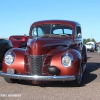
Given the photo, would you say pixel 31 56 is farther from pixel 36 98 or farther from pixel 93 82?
pixel 93 82

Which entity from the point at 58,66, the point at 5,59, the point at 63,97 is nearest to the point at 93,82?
the point at 58,66

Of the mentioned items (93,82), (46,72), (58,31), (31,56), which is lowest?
(93,82)

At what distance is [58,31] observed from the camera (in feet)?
25.8

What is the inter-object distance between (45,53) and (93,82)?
1901mm

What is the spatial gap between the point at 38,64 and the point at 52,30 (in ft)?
6.43

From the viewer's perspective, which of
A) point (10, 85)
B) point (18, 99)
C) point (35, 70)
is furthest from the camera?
point (10, 85)

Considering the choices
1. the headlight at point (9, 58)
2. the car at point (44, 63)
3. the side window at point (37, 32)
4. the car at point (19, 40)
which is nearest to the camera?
the car at point (44, 63)

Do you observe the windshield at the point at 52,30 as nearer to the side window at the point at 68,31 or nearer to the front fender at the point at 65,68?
the side window at the point at 68,31

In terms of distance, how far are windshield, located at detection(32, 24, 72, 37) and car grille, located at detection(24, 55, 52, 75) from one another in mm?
1602

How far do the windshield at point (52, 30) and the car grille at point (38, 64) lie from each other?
5.26 feet

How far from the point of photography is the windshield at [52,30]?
7.82m

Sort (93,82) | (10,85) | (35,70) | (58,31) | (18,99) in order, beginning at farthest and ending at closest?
(58,31) < (93,82) < (10,85) < (35,70) < (18,99)

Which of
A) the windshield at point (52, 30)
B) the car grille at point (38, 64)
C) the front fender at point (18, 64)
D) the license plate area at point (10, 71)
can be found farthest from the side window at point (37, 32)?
the license plate area at point (10, 71)

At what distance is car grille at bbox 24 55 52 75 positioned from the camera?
244 inches
